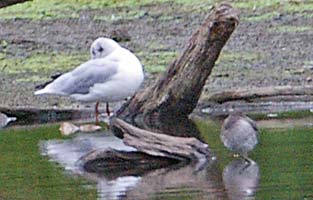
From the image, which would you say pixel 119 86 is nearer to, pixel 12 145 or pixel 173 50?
pixel 12 145

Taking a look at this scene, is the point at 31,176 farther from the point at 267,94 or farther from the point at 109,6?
the point at 109,6

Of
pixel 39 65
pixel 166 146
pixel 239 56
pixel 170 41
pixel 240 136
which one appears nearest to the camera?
pixel 166 146

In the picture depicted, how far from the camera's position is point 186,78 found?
1198 centimetres

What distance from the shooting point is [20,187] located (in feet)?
27.7

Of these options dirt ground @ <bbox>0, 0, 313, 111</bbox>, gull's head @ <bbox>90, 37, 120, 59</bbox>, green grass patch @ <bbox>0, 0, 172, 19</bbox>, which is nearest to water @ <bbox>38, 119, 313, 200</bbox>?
gull's head @ <bbox>90, 37, 120, 59</bbox>

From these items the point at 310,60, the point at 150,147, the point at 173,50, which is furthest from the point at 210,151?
the point at 173,50

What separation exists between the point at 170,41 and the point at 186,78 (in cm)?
656

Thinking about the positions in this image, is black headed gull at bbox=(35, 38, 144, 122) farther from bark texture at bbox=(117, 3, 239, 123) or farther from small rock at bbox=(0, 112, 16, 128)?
small rock at bbox=(0, 112, 16, 128)

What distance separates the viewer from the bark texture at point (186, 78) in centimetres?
1166

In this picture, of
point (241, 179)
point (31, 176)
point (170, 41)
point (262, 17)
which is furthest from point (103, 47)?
point (262, 17)

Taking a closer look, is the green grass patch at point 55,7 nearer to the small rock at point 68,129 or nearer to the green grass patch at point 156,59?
the green grass patch at point 156,59

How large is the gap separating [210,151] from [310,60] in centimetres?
625

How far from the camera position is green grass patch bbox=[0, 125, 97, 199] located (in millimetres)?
8141

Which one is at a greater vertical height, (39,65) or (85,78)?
(85,78)
